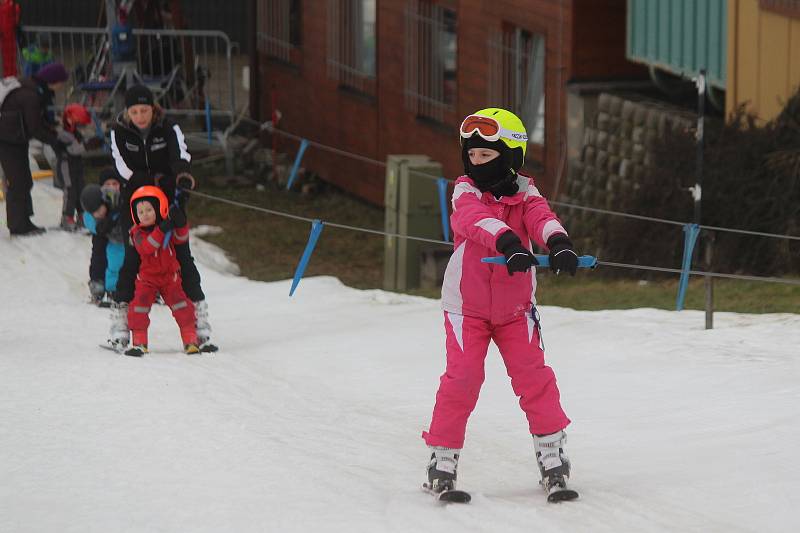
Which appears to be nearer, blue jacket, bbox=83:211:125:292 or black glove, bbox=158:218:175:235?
black glove, bbox=158:218:175:235

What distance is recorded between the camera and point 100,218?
11.1 meters

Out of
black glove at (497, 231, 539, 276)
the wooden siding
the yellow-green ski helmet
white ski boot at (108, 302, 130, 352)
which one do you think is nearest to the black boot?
black glove at (497, 231, 539, 276)

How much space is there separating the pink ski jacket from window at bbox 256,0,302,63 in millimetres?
18091

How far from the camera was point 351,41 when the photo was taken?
70.8ft

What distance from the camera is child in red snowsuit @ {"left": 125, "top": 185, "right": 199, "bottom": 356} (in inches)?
345

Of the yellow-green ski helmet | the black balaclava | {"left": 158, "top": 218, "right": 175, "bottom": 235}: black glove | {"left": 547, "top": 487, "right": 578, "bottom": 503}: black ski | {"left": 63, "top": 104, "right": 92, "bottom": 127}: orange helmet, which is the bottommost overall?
{"left": 547, "top": 487, "right": 578, "bottom": 503}: black ski

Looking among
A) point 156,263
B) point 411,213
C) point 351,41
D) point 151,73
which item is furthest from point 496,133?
point 351,41

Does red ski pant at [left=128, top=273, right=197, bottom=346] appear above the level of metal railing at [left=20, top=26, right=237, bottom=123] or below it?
below

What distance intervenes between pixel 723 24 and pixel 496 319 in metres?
8.97

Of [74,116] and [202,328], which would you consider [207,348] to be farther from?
[74,116]

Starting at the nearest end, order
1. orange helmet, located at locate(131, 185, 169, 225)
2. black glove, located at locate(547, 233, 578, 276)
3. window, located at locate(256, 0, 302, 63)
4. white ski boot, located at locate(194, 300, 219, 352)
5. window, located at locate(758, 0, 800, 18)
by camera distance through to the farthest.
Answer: black glove, located at locate(547, 233, 578, 276) → orange helmet, located at locate(131, 185, 169, 225) → white ski boot, located at locate(194, 300, 219, 352) → window, located at locate(758, 0, 800, 18) → window, located at locate(256, 0, 302, 63)

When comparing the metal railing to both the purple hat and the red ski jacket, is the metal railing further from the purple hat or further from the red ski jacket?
the red ski jacket

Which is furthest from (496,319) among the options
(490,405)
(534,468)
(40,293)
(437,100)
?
(437,100)

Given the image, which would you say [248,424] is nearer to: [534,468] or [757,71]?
[534,468]
